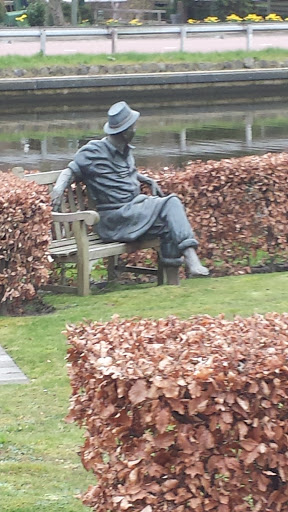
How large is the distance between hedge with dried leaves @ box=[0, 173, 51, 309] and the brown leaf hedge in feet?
13.1

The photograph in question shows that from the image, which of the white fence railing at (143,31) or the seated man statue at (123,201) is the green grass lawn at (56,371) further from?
the white fence railing at (143,31)

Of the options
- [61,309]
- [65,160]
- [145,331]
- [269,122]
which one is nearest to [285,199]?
[61,309]

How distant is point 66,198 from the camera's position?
9.02 meters

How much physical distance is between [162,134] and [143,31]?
9.41 metres

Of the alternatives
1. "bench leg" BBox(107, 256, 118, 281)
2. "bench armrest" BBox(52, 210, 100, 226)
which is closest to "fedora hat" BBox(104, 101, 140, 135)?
"bench armrest" BBox(52, 210, 100, 226)

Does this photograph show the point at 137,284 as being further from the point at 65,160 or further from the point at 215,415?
the point at 65,160

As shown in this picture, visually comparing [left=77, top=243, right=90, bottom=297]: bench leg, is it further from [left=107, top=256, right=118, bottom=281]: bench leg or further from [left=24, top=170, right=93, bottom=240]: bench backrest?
[left=107, top=256, right=118, bottom=281]: bench leg

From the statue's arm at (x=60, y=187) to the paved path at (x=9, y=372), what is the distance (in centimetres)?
214

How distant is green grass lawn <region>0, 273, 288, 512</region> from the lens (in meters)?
4.42

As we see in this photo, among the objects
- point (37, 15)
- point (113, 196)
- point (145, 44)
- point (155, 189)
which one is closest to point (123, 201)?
point (113, 196)

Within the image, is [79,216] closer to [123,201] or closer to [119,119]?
[123,201]

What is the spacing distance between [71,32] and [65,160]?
12804mm

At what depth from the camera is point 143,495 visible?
3402 millimetres

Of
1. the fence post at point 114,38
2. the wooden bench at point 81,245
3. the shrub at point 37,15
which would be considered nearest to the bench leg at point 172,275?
the wooden bench at point 81,245
